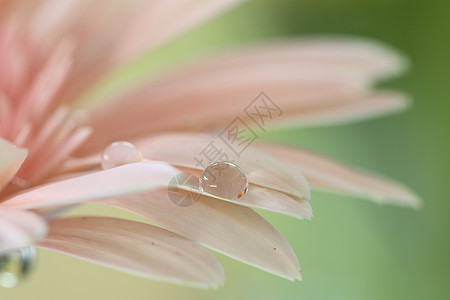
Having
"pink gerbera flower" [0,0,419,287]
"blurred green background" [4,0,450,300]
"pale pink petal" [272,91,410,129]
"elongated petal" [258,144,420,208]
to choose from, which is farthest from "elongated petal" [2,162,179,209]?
"blurred green background" [4,0,450,300]

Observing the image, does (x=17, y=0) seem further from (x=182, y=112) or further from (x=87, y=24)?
(x=182, y=112)

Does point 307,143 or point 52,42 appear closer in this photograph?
point 52,42

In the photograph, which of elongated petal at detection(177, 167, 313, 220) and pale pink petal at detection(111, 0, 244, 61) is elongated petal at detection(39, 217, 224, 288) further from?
pale pink petal at detection(111, 0, 244, 61)

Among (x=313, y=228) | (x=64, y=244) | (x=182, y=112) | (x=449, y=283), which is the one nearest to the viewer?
(x=64, y=244)

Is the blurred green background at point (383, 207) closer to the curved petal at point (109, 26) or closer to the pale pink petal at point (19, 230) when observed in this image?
the curved petal at point (109, 26)

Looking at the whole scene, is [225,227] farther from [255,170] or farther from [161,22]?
[161,22]

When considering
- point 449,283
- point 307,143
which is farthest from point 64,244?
point 307,143

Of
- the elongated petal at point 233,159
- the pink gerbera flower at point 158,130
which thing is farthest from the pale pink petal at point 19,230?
the elongated petal at point 233,159
